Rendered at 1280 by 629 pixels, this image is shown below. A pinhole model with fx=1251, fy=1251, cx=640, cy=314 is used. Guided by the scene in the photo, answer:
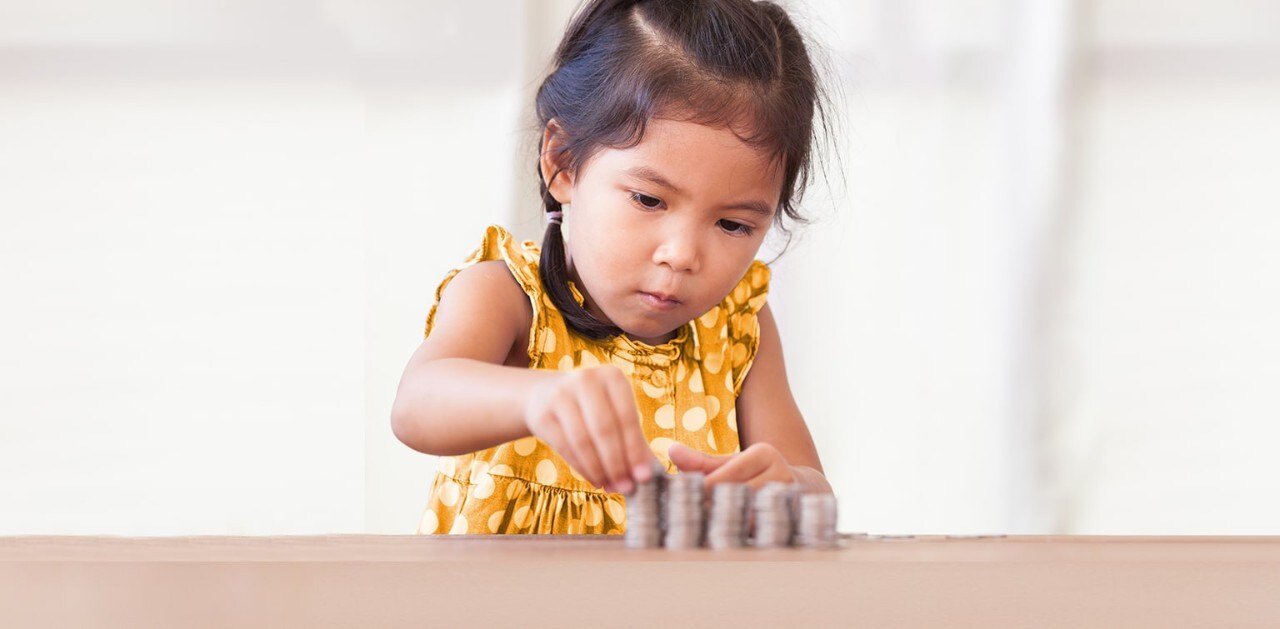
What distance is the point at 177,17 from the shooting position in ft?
5.67

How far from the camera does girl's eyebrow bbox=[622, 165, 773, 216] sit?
3.00 feet

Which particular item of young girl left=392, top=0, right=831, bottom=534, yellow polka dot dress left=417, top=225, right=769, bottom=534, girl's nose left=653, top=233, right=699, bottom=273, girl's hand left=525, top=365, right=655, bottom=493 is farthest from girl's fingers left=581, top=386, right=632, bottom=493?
yellow polka dot dress left=417, top=225, right=769, bottom=534

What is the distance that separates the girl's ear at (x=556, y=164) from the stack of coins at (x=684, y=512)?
0.47 m

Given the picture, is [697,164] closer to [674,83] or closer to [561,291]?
[674,83]

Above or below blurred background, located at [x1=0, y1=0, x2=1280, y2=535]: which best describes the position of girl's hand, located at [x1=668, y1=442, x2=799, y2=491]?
below

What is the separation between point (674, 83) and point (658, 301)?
168 mm

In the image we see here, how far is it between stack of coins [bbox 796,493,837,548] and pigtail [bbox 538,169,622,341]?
0.49 metres

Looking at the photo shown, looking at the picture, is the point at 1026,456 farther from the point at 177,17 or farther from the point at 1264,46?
the point at 177,17

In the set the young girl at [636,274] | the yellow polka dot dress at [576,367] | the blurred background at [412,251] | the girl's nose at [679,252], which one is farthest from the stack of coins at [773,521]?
the blurred background at [412,251]

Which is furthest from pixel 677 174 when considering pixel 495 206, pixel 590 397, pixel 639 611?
pixel 495 206

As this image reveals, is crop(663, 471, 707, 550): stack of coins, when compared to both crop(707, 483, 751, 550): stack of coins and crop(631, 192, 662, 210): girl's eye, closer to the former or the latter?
crop(707, 483, 751, 550): stack of coins

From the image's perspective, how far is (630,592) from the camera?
471mm

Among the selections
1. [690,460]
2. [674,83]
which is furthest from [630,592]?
[674,83]

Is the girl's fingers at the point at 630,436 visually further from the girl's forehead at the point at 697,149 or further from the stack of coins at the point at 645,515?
the girl's forehead at the point at 697,149
